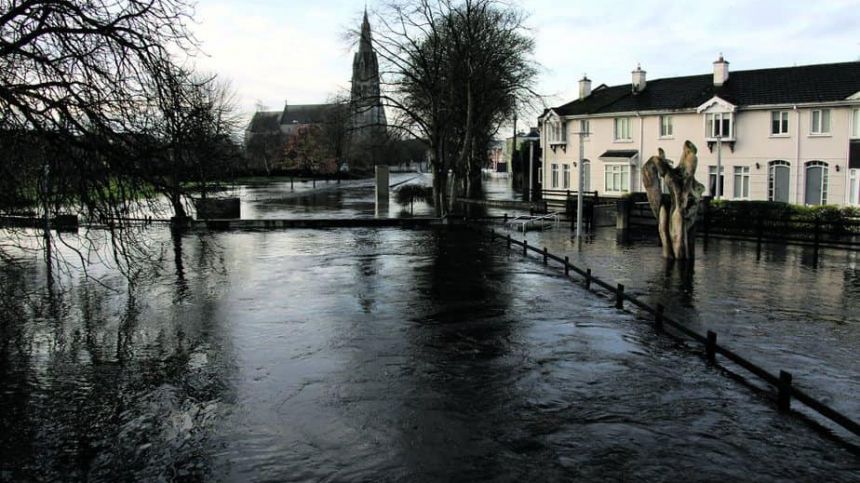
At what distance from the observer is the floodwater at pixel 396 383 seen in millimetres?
7344

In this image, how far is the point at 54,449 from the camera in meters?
7.66

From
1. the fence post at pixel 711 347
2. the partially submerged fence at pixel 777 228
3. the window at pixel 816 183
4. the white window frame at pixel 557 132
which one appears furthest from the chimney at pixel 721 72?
the fence post at pixel 711 347

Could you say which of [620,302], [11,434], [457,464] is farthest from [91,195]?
[620,302]

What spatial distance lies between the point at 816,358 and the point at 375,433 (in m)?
7.36

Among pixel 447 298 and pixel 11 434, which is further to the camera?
pixel 447 298

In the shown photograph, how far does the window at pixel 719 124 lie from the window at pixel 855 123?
636 cm

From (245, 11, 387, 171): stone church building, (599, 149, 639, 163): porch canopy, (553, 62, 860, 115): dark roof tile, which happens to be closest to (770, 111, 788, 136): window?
(553, 62, 860, 115): dark roof tile

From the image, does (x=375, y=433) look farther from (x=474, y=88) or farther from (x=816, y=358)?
(x=474, y=88)

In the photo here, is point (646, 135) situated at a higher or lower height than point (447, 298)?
higher

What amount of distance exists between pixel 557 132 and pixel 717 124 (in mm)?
13998

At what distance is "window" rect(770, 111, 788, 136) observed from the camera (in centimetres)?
3853

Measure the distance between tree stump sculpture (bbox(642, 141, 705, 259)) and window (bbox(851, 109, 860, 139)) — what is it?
18.9 m

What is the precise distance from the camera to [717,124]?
136 ft

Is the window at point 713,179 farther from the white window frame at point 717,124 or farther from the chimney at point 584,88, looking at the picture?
the chimney at point 584,88
